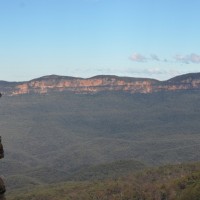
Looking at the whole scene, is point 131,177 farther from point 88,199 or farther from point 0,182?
point 0,182

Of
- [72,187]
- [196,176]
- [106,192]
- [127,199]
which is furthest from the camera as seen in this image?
[72,187]

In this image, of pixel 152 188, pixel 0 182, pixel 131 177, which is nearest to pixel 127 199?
pixel 152 188

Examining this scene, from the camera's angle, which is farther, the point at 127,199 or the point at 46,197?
the point at 46,197

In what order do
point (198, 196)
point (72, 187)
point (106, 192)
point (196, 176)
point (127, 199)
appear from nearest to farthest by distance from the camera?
point (198, 196) < point (196, 176) < point (127, 199) < point (106, 192) < point (72, 187)

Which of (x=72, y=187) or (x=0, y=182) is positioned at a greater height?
(x=0, y=182)

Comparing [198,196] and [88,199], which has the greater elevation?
[198,196]

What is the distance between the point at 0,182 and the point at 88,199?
138m

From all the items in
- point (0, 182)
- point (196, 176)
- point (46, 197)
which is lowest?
point (46, 197)

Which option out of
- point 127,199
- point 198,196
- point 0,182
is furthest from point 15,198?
point 0,182

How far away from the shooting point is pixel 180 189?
5861 inches

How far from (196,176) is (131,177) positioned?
176 feet

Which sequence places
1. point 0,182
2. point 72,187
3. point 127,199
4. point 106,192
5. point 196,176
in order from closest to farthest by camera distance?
1. point 0,182
2. point 196,176
3. point 127,199
4. point 106,192
5. point 72,187

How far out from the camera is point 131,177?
644ft

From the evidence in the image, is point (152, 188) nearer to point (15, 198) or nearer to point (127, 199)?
point (127, 199)
